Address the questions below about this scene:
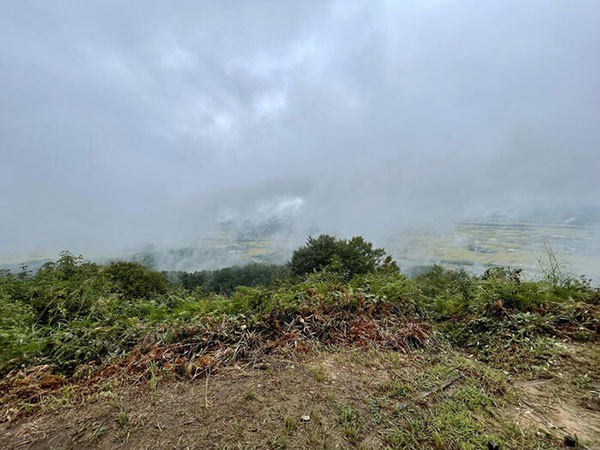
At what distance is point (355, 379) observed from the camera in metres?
2.23

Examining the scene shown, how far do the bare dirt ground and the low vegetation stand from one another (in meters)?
0.02

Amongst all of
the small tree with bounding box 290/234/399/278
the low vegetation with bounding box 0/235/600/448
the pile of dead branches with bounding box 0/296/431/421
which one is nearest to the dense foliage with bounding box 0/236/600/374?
the low vegetation with bounding box 0/235/600/448

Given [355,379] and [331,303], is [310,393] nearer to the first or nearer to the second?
[355,379]

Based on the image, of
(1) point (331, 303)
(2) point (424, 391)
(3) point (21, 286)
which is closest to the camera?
(2) point (424, 391)

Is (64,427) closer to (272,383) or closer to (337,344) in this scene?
(272,383)

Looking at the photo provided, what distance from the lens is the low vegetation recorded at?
176 centimetres

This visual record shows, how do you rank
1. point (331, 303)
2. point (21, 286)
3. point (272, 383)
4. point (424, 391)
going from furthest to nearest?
point (21, 286)
point (331, 303)
point (272, 383)
point (424, 391)

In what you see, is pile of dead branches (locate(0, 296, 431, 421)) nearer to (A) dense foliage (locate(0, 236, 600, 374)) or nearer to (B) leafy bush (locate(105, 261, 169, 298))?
(A) dense foliage (locate(0, 236, 600, 374))

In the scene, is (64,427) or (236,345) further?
(236,345)

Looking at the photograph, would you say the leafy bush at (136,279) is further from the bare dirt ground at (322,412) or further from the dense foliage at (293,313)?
the bare dirt ground at (322,412)

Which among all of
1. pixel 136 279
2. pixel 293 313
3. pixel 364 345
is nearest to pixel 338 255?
pixel 136 279

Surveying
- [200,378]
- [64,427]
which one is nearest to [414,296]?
[200,378]

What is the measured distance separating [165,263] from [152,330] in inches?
4120

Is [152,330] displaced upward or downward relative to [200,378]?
upward
